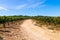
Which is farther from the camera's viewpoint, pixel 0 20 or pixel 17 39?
pixel 0 20

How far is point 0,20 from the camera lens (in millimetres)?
45031

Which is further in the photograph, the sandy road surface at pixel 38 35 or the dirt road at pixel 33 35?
the dirt road at pixel 33 35

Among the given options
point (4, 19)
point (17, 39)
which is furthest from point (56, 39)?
point (4, 19)

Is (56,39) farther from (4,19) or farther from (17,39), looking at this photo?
(4,19)

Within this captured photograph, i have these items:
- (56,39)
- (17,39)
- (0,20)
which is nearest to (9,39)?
(17,39)

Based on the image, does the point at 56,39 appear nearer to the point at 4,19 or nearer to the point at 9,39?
the point at 9,39

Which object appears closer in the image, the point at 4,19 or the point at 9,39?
the point at 9,39

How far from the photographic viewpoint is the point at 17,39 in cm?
1700

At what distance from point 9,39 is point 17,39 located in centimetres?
100

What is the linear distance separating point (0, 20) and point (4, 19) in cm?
129

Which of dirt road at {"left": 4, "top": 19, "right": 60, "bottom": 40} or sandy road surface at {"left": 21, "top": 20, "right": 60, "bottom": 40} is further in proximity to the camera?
dirt road at {"left": 4, "top": 19, "right": 60, "bottom": 40}

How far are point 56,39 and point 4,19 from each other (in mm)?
31172

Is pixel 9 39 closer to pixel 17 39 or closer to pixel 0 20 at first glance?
pixel 17 39

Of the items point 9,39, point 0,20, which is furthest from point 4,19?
point 9,39
